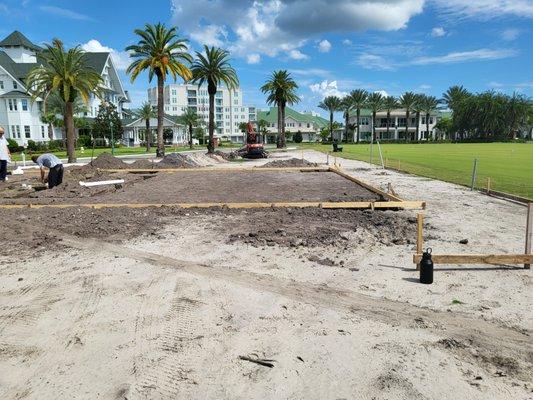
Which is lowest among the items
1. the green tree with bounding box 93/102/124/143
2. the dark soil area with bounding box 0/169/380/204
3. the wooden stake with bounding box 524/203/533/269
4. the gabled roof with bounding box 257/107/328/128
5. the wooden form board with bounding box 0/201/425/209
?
the dark soil area with bounding box 0/169/380/204

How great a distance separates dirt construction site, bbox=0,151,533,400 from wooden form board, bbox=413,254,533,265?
135 mm

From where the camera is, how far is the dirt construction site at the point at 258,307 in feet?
11.3

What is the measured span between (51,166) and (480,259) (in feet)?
41.7

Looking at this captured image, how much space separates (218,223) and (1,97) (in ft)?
197

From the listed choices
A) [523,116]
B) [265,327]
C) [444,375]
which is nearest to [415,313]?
[444,375]

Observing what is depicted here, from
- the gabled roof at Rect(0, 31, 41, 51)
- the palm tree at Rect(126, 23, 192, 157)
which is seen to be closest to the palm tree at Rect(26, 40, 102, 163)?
the palm tree at Rect(126, 23, 192, 157)

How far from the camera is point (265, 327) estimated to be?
4.36 metres

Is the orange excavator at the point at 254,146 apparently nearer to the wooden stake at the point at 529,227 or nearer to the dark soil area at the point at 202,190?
the dark soil area at the point at 202,190

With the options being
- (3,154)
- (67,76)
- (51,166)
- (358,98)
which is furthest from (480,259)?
(358,98)

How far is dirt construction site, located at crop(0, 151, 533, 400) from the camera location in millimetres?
3455

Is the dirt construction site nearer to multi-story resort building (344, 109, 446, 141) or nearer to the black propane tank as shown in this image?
the black propane tank

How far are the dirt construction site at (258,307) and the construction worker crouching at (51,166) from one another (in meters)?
3.75

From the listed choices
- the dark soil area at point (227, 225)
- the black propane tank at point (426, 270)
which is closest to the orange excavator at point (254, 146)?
the dark soil area at point (227, 225)

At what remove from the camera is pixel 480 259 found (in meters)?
5.95
